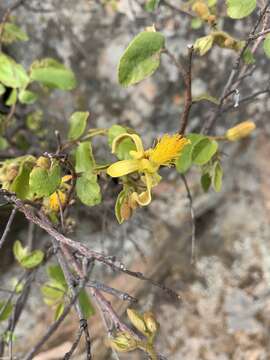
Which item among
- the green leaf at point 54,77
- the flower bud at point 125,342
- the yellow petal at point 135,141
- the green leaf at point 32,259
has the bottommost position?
the green leaf at point 32,259

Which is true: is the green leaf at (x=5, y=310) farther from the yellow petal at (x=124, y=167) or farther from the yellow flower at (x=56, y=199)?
the yellow petal at (x=124, y=167)

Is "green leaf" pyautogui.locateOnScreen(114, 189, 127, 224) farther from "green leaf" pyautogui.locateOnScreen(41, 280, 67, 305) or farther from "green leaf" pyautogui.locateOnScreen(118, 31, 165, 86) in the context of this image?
"green leaf" pyautogui.locateOnScreen(41, 280, 67, 305)

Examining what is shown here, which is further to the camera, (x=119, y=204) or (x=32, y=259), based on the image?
(x=32, y=259)

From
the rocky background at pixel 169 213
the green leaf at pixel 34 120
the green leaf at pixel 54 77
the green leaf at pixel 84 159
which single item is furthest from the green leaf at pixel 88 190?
the green leaf at pixel 34 120

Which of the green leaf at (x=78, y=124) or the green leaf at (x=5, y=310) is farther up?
the green leaf at (x=78, y=124)

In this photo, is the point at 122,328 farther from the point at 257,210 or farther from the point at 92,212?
the point at 257,210

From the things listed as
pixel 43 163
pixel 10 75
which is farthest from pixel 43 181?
pixel 10 75

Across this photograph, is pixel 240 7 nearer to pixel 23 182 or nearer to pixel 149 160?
pixel 149 160
